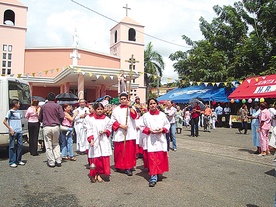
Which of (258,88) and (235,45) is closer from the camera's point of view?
(258,88)

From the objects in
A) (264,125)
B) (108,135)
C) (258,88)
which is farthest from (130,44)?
(108,135)

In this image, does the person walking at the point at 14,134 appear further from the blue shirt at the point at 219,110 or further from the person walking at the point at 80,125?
the blue shirt at the point at 219,110

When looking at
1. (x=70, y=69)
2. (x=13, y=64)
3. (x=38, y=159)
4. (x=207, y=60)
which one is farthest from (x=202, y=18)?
(x=38, y=159)

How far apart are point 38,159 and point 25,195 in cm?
323

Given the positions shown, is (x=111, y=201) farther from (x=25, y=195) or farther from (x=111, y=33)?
(x=111, y=33)

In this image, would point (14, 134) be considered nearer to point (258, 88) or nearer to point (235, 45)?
point (258, 88)

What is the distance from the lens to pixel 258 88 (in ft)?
52.2

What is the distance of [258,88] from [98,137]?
42.5 ft

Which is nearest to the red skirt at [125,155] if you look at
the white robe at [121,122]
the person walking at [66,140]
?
the white robe at [121,122]

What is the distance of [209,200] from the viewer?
4457mm

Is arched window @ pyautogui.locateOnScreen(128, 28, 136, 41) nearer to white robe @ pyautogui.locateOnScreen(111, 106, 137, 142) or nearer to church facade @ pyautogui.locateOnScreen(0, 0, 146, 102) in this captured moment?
church facade @ pyautogui.locateOnScreen(0, 0, 146, 102)

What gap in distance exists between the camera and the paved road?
4398 mm

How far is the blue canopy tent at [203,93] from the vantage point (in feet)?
63.7

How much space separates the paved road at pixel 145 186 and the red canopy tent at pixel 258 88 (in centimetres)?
831
